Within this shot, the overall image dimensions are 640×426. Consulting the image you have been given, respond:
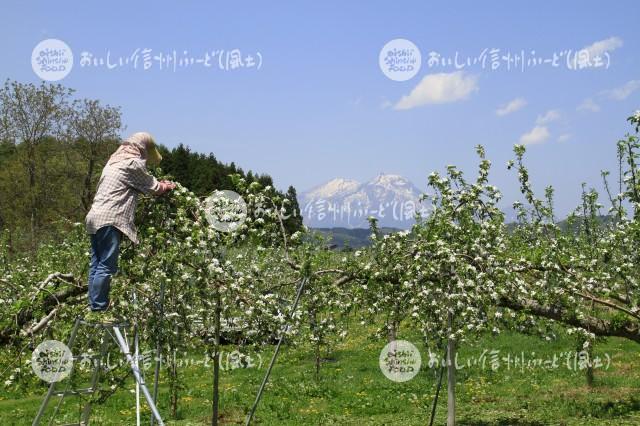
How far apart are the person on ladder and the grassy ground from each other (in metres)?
4.75

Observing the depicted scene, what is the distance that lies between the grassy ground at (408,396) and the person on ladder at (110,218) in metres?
4.75

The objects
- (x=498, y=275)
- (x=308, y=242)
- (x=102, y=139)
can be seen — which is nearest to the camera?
(x=308, y=242)

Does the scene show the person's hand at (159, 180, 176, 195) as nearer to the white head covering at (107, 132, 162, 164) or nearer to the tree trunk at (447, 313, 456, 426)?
the white head covering at (107, 132, 162, 164)

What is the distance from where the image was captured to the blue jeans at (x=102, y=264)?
7.21m

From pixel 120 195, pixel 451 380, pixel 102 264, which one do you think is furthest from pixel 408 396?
pixel 120 195

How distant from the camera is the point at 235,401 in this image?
51.3 ft

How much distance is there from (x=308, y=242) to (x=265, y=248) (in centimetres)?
66

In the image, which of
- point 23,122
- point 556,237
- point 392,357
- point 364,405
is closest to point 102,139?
point 23,122

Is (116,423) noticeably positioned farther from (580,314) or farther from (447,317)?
(580,314)

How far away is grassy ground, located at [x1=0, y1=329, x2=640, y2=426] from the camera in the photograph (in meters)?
13.3

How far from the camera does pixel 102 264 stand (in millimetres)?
7215

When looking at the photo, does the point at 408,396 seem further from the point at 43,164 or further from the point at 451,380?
the point at 43,164

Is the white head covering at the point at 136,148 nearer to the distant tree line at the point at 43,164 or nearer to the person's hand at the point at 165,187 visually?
the person's hand at the point at 165,187

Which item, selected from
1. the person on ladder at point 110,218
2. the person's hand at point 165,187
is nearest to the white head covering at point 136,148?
the person on ladder at point 110,218
